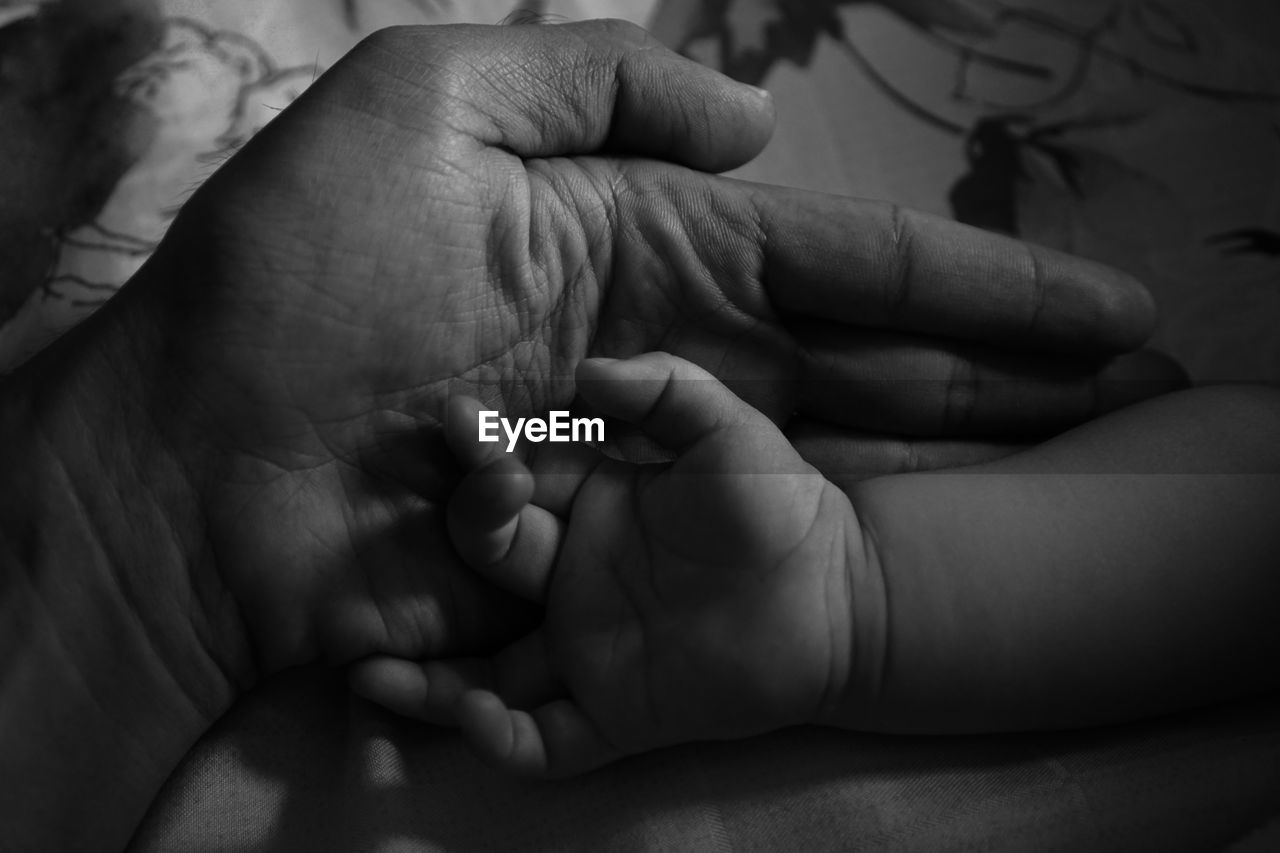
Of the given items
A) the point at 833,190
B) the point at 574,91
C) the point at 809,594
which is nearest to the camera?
the point at 809,594

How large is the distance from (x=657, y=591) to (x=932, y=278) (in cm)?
32

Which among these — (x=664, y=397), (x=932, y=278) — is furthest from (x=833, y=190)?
(x=664, y=397)

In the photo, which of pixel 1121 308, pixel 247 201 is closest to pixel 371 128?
pixel 247 201

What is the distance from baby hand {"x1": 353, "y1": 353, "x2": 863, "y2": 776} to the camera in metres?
0.64

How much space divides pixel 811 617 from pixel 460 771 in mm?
247

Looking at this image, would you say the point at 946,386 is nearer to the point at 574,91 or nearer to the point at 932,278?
the point at 932,278

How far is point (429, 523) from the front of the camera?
2.34 feet

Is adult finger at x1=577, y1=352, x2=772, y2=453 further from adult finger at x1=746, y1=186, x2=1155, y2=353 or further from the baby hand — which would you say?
adult finger at x1=746, y1=186, x2=1155, y2=353

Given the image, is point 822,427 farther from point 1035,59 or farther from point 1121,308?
point 1035,59

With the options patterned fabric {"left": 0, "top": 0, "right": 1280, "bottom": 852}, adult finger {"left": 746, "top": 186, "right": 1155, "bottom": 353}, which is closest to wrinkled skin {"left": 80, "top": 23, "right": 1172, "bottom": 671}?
adult finger {"left": 746, "top": 186, "right": 1155, "bottom": 353}

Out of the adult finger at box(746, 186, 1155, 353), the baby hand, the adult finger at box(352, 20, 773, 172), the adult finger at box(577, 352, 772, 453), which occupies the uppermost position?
the adult finger at box(352, 20, 773, 172)

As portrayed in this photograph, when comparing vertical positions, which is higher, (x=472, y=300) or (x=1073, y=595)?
(x=472, y=300)

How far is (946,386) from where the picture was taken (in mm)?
796

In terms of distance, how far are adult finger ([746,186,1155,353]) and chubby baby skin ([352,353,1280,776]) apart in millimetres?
135
